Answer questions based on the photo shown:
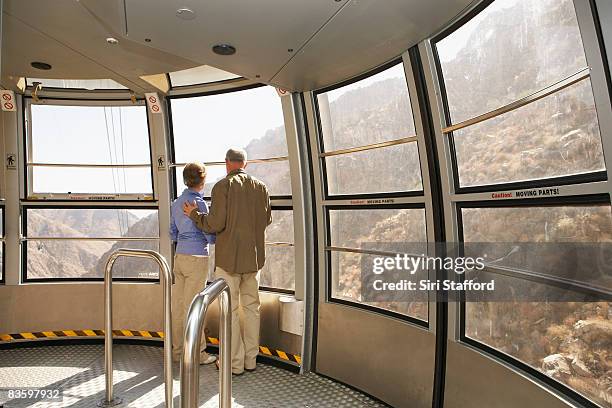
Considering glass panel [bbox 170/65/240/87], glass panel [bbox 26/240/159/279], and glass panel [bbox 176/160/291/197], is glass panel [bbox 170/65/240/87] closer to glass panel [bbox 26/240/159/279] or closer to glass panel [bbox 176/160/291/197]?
glass panel [bbox 176/160/291/197]

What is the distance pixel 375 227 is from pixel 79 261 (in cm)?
321

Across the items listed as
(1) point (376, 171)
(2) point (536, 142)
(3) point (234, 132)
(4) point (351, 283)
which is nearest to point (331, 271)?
(4) point (351, 283)

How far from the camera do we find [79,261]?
4.71 meters

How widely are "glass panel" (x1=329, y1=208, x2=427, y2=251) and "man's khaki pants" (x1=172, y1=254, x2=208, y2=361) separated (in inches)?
44.7

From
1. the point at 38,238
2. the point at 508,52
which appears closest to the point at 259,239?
the point at 508,52

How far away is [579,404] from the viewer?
1861 millimetres

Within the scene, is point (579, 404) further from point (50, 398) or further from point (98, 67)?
point (98, 67)

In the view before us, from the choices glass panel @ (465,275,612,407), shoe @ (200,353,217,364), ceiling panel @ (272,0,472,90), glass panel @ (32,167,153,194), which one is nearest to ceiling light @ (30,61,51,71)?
glass panel @ (32,167,153,194)

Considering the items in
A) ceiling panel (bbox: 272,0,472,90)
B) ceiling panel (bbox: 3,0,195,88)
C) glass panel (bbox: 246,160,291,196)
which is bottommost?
glass panel (bbox: 246,160,291,196)

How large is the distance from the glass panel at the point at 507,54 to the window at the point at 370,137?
42 cm

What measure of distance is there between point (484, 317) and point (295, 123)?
204 cm

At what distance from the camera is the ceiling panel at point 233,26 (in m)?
2.03

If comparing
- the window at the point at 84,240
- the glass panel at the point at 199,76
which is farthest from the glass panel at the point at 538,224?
the window at the point at 84,240

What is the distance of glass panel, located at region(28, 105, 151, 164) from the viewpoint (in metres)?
4.65
